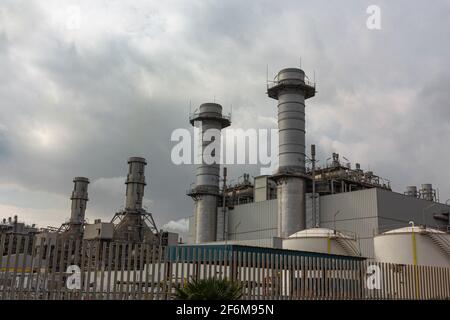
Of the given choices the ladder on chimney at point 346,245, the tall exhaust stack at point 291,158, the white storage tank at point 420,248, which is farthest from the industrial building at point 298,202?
the white storage tank at point 420,248

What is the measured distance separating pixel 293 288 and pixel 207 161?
1722 inches

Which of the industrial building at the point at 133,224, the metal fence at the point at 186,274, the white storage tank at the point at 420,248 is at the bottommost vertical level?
the metal fence at the point at 186,274

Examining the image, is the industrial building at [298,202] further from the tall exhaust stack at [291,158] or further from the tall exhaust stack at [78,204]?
the tall exhaust stack at [78,204]

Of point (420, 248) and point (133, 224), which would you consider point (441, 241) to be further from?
point (133, 224)

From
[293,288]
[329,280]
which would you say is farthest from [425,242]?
[293,288]

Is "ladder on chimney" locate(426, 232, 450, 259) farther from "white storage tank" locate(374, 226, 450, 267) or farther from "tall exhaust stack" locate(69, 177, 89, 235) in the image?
"tall exhaust stack" locate(69, 177, 89, 235)

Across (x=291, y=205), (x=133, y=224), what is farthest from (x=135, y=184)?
(x=291, y=205)

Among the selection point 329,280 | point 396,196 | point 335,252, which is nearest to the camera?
point 329,280

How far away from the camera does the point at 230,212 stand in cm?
6531

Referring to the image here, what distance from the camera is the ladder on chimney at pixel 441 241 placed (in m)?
34.1

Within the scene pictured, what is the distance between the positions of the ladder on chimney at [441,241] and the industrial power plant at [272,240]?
2.9 inches

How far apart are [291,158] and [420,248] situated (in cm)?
2128

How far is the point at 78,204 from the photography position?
73125 millimetres
